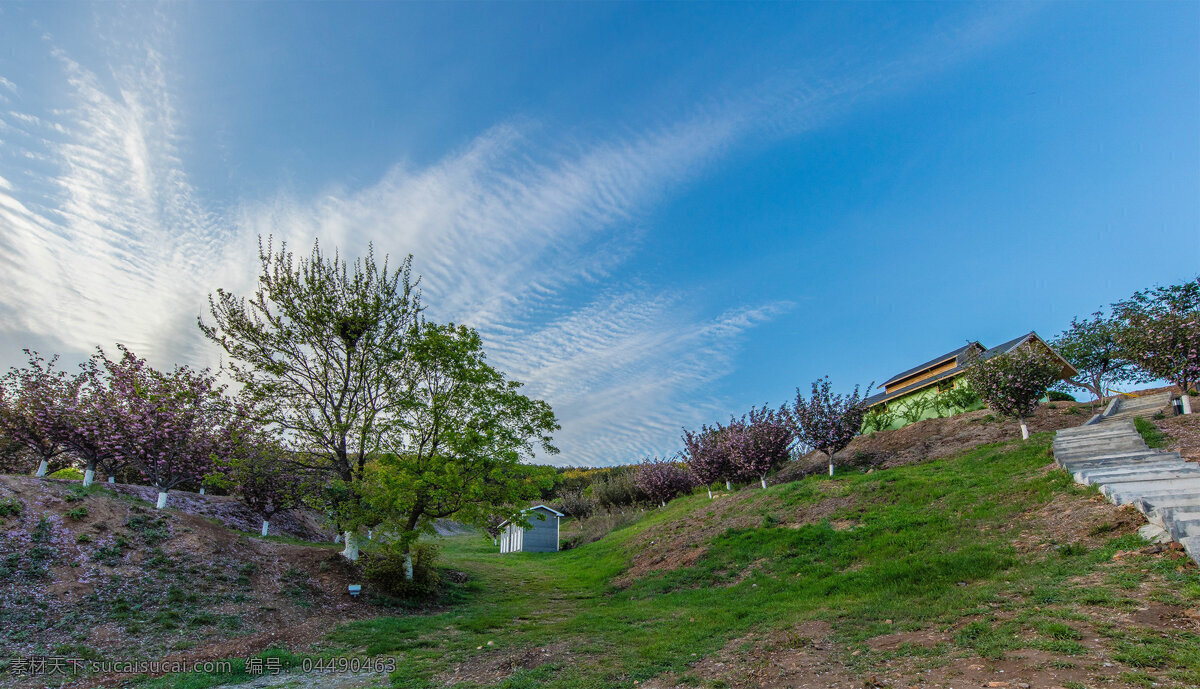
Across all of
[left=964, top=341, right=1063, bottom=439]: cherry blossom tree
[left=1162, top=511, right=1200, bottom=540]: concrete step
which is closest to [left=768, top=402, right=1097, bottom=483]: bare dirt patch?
[left=964, top=341, right=1063, bottom=439]: cherry blossom tree

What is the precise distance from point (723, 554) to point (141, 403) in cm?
1894

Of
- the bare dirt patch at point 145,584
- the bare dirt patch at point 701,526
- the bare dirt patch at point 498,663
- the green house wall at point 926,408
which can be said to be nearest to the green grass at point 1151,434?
the bare dirt patch at point 701,526

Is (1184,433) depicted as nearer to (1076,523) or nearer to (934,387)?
(1076,523)

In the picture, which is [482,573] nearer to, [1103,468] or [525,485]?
[525,485]

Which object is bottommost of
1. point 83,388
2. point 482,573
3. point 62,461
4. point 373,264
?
point 482,573

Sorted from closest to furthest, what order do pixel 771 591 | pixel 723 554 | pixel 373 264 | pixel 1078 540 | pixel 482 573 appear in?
pixel 1078 540
pixel 771 591
pixel 723 554
pixel 373 264
pixel 482 573

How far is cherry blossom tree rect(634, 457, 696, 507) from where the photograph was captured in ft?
108

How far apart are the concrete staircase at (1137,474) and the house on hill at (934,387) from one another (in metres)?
10.2

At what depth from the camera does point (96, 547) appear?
11.5m

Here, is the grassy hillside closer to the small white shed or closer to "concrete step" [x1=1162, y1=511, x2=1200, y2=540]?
"concrete step" [x1=1162, y1=511, x2=1200, y2=540]

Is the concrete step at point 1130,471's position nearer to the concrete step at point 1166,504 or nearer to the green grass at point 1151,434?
the concrete step at point 1166,504

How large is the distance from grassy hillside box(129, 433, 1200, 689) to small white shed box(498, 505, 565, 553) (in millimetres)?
17721

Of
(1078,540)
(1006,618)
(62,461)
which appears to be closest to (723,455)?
(1078,540)

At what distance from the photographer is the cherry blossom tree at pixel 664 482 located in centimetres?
3294
